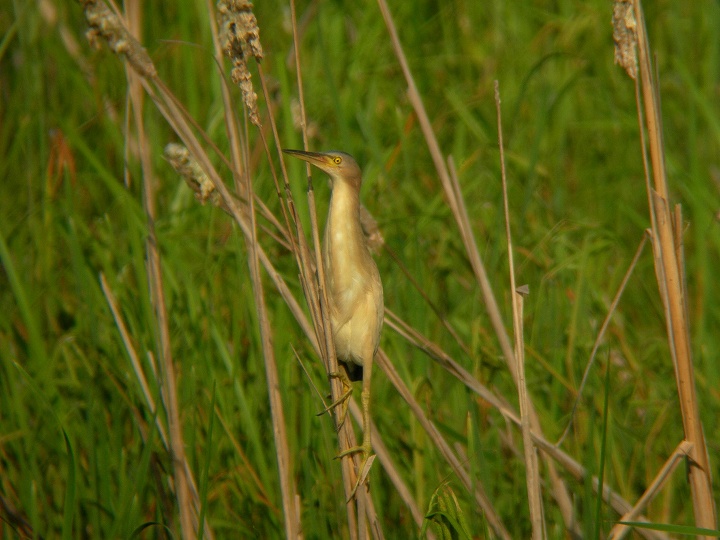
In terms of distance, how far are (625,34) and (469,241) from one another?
611 millimetres

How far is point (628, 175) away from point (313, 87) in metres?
1.48

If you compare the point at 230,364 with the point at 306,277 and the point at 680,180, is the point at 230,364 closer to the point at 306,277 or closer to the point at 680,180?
the point at 306,277

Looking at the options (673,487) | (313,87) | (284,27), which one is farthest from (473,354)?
(284,27)

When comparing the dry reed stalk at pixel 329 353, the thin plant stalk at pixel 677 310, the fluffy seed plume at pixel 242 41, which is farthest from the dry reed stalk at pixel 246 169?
the thin plant stalk at pixel 677 310

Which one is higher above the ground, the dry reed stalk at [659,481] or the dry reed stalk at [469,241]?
the dry reed stalk at [469,241]

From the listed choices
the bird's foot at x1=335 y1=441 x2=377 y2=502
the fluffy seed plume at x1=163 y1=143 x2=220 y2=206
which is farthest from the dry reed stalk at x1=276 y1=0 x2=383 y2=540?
the fluffy seed plume at x1=163 y1=143 x2=220 y2=206

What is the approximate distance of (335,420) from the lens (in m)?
1.94

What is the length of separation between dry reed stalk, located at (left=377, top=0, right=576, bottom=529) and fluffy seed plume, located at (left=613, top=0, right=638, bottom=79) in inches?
20.5

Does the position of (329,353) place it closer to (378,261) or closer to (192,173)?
(192,173)

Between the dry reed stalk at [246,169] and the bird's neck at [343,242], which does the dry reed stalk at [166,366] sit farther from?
the bird's neck at [343,242]

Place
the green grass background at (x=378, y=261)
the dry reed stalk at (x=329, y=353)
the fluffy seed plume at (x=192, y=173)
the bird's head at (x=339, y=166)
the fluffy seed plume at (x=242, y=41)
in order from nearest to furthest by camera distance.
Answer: the fluffy seed plume at (x=242, y=41) < the dry reed stalk at (x=329, y=353) < the fluffy seed plume at (x=192, y=173) < the bird's head at (x=339, y=166) < the green grass background at (x=378, y=261)

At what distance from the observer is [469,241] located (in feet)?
7.04

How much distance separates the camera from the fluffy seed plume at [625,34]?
5.75 ft

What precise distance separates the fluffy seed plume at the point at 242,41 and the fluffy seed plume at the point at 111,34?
21 centimetres
